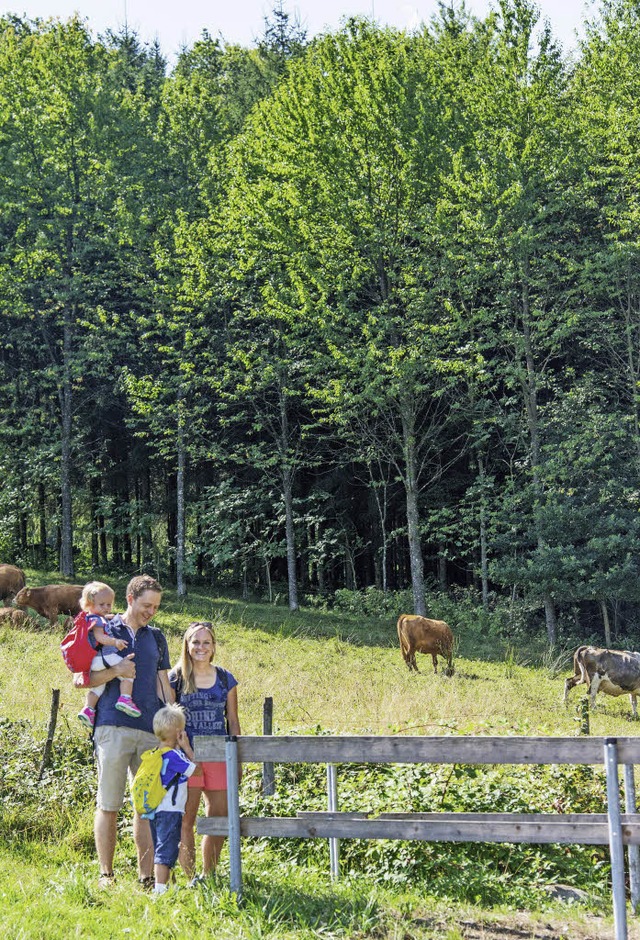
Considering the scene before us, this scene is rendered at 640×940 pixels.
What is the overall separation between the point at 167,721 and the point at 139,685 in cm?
58

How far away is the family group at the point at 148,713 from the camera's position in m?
6.64

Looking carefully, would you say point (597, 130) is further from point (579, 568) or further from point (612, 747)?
point (612, 747)

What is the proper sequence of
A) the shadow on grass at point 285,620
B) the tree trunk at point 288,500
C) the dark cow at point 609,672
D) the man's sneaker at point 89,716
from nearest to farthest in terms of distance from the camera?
the man's sneaker at point 89,716, the dark cow at point 609,672, the shadow on grass at point 285,620, the tree trunk at point 288,500

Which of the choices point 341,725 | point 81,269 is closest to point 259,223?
point 81,269

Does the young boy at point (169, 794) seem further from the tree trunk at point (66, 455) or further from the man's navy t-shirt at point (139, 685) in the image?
the tree trunk at point (66, 455)

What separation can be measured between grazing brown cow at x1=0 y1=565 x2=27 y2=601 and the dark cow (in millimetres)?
12932

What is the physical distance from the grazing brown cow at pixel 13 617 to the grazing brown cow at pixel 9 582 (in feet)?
9.22

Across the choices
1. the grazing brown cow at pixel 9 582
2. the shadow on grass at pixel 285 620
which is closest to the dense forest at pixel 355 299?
the shadow on grass at pixel 285 620

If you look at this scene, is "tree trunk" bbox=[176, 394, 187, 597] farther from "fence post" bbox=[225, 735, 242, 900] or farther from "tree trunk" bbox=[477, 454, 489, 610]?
"fence post" bbox=[225, 735, 242, 900]

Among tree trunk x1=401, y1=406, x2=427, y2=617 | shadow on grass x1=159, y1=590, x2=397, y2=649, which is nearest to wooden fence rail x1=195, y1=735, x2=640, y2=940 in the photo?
shadow on grass x1=159, y1=590, x2=397, y2=649

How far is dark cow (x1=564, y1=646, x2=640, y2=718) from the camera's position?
1587 cm

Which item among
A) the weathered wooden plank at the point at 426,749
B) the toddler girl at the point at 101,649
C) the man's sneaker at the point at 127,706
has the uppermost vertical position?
the toddler girl at the point at 101,649

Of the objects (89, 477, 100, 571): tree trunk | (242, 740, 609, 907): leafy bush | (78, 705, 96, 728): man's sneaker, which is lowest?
(242, 740, 609, 907): leafy bush

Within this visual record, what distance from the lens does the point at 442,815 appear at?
6707 millimetres
